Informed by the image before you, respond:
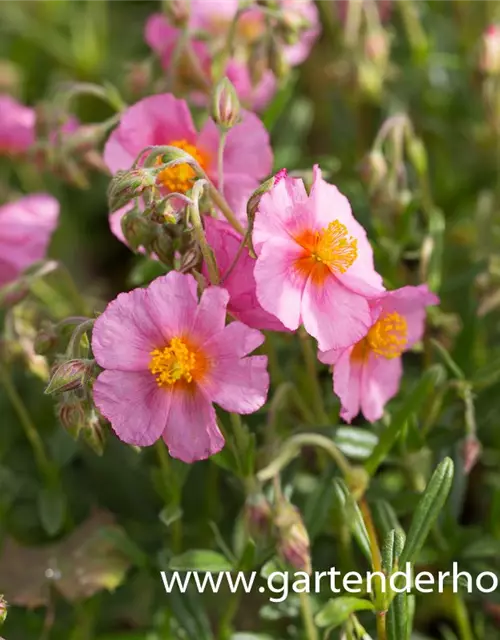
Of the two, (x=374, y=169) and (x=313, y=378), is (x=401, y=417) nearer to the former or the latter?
(x=313, y=378)

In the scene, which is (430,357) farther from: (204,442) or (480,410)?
(204,442)

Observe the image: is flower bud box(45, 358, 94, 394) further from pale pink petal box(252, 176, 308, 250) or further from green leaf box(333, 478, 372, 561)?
green leaf box(333, 478, 372, 561)

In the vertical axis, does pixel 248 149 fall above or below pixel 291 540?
above

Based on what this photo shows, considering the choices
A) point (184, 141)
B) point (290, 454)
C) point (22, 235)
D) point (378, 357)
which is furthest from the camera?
point (22, 235)

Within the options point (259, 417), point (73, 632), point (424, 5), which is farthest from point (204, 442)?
point (424, 5)

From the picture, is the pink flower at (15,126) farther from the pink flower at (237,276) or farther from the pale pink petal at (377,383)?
the pale pink petal at (377,383)

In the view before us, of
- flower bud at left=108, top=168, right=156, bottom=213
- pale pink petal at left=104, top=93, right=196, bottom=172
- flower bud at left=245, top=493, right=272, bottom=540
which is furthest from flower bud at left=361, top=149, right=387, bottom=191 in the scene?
flower bud at left=245, top=493, right=272, bottom=540

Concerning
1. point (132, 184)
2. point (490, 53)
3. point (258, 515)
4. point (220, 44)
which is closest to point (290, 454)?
point (258, 515)
